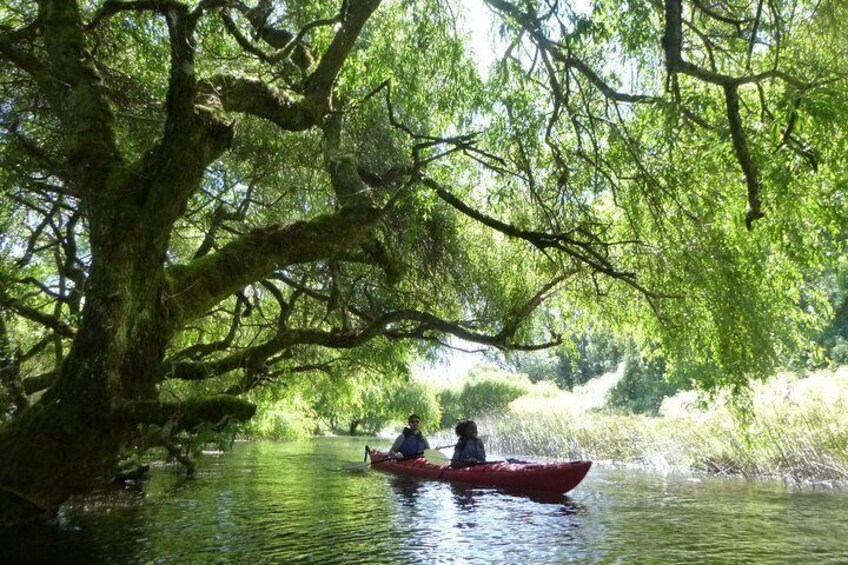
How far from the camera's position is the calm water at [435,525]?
536 cm

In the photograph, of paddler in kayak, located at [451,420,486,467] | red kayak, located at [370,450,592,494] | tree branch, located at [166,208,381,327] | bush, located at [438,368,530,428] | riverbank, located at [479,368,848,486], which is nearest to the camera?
tree branch, located at [166,208,381,327]

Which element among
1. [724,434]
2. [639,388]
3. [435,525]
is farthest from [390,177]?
[639,388]

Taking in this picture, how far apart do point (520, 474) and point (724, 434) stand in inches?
207

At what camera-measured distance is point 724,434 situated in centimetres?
1220

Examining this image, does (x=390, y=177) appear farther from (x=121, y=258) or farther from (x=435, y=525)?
(x=435, y=525)

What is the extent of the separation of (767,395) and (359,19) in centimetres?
1028

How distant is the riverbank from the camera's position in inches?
396

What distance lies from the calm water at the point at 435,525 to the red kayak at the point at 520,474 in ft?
0.69

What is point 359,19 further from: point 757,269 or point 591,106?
point 757,269

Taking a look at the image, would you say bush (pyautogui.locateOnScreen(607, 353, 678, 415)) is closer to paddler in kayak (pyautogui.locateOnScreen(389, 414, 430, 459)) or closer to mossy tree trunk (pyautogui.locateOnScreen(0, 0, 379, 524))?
paddler in kayak (pyautogui.locateOnScreen(389, 414, 430, 459))

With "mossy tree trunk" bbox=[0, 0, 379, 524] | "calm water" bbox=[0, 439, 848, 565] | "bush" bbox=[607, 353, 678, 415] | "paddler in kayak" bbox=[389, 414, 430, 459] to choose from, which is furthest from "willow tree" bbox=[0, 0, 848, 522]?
"bush" bbox=[607, 353, 678, 415]

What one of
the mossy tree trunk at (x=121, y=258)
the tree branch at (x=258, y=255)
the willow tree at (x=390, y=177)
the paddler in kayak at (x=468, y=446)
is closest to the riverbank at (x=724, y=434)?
the willow tree at (x=390, y=177)

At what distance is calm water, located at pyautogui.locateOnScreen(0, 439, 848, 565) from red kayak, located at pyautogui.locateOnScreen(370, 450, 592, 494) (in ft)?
0.69

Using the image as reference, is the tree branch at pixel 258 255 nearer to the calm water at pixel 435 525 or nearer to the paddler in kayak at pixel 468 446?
the calm water at pixel 435 525
